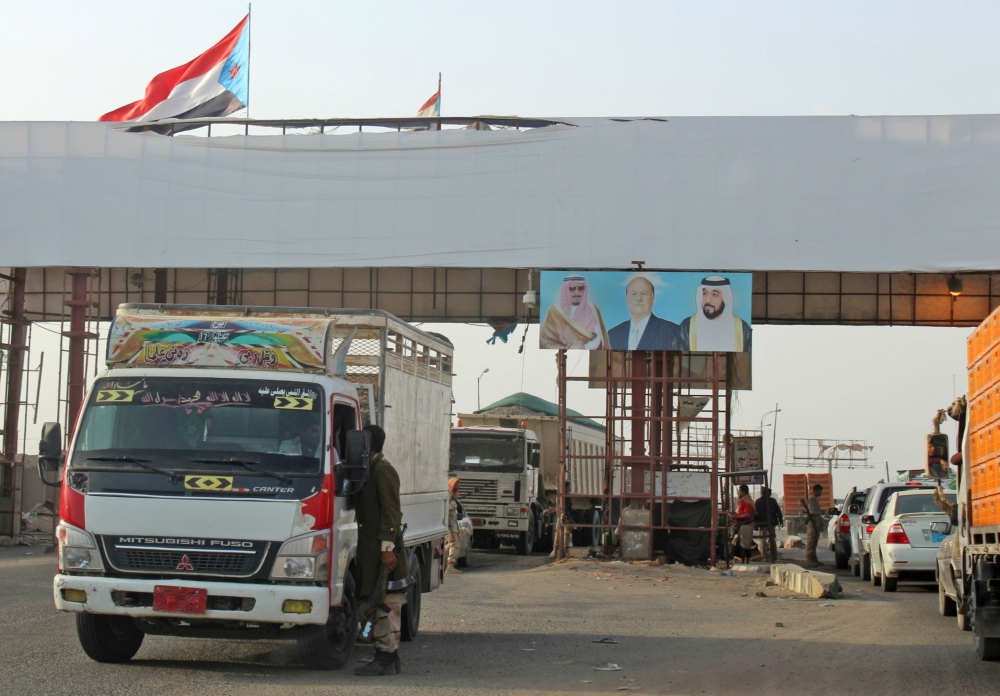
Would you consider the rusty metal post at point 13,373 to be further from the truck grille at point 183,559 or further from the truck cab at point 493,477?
the truck grille at point 183,559

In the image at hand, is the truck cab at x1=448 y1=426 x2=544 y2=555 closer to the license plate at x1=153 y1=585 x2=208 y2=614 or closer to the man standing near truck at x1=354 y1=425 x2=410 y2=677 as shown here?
the man standing near truck at x1=354 y1=425 x2=410 y2=677

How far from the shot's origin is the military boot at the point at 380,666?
8.99 meters

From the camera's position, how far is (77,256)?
25.2 m

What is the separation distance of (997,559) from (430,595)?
856cm

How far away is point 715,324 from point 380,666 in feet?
51.9

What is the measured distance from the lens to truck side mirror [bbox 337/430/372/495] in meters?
8.80

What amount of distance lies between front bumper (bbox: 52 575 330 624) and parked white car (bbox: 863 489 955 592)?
11406mm

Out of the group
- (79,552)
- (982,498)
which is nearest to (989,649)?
(982,498)

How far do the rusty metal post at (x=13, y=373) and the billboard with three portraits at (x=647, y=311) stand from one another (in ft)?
38.6

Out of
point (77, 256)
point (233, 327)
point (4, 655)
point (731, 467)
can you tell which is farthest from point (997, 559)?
point (77, 256)

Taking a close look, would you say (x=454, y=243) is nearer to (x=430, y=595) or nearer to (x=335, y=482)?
(x=430, y=595)

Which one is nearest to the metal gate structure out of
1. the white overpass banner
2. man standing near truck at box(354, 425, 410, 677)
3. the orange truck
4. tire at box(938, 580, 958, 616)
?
the white overpass banner

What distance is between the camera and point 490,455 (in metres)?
25.8

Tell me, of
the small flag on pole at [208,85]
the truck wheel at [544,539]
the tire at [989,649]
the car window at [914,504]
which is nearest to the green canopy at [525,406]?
the truck wheel at [544,539]
